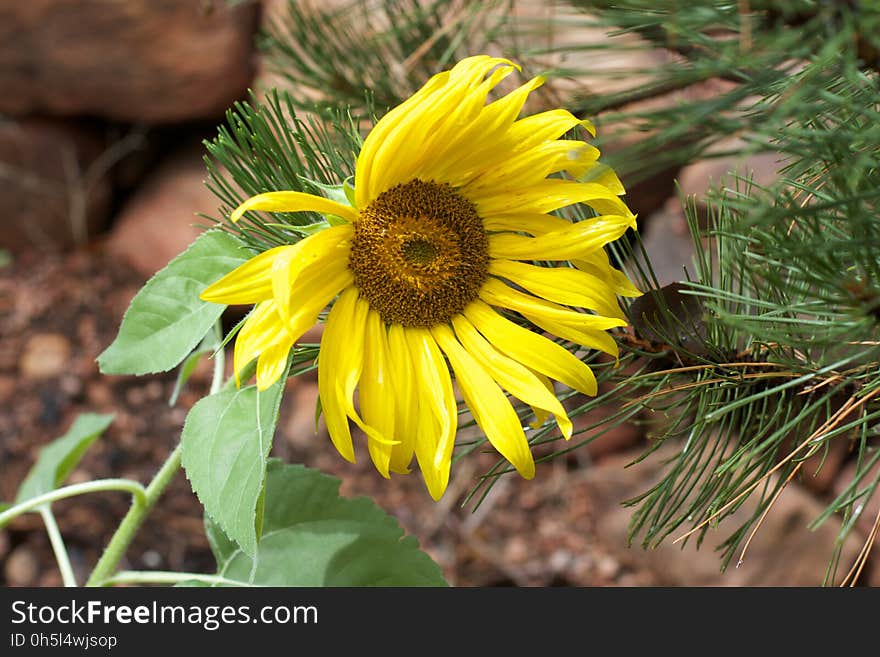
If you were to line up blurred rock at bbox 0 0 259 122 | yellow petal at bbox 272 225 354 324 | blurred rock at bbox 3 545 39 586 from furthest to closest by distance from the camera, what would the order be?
blurred rock at bbox 0 0 259 122, blurred rock at bbox 3 545 39 586, yellow petal at bbox 272 225 354 324

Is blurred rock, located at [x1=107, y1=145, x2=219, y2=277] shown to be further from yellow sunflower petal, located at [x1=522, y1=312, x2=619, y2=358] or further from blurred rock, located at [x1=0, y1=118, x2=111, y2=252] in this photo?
yellow sunflower petal, located at [x1=522, y1=312, x2=619, y2=358]

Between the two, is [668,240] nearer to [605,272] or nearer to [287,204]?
[605,272]

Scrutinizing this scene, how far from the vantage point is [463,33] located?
701 mm

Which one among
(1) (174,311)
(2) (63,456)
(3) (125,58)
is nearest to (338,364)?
(1) (174,311)

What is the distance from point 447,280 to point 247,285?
0.10m

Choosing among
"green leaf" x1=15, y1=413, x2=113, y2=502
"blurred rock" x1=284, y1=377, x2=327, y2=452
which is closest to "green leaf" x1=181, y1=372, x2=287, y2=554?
"green leaf" x1=15, y1=413, x2=113, y2=502

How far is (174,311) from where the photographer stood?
468mm

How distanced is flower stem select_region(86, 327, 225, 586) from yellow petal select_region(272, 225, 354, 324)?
0.45 feet

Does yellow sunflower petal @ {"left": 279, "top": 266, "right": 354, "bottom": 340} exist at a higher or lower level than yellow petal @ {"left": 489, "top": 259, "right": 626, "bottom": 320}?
higher

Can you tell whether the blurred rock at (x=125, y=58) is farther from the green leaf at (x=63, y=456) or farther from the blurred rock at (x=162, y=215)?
the green leaf at (x=63, y=456)

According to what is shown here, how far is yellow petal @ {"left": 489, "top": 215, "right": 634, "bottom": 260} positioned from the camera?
0.40 meters

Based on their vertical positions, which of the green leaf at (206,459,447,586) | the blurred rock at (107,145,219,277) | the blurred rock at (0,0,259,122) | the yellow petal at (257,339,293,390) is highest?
the blurred rock at (0,0,259,122)

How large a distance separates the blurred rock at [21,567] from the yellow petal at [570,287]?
1157 mm

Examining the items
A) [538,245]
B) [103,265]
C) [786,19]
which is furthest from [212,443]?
[103,265]
